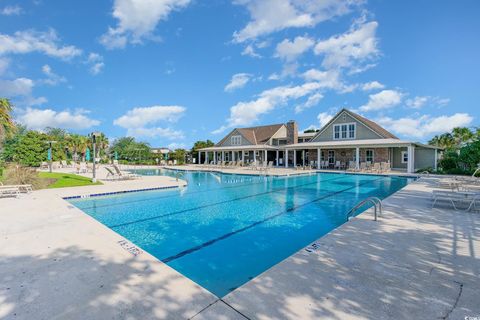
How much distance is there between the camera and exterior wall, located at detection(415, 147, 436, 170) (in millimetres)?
24484

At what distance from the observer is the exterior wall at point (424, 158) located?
24.5 m

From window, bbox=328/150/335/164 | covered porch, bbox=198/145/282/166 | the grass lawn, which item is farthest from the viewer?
covered porch, bbox=198/145/282/166

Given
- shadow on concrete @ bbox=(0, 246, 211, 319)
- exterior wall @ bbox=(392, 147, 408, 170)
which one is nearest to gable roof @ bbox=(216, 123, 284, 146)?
exterior wall @ bbox=(392, 147, 408, 170)

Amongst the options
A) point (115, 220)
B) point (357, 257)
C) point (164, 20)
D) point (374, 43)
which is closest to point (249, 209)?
point (115, 220)

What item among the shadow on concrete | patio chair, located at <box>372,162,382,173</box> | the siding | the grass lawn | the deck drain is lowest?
the deck drain

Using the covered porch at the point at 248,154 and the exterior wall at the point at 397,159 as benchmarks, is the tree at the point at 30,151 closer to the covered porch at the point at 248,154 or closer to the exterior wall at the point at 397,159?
the covered porch at the point at 248,154

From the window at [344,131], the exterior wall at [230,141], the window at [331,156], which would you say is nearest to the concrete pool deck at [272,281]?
the window at [344,131]

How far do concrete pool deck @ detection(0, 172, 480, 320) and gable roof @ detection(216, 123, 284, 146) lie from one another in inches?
1173

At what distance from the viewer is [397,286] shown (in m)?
3.05

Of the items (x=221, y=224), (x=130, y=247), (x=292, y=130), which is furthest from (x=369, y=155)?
(x=130, y=247)

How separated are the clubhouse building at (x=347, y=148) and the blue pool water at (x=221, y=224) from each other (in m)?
12.3

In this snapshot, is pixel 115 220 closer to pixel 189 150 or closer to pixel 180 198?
pixel 180 198

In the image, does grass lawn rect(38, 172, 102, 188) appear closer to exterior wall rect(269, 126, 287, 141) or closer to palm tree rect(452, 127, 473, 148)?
→ exterior wall rect(269, 126, 287, 141)

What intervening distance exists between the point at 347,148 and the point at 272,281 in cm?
2455
